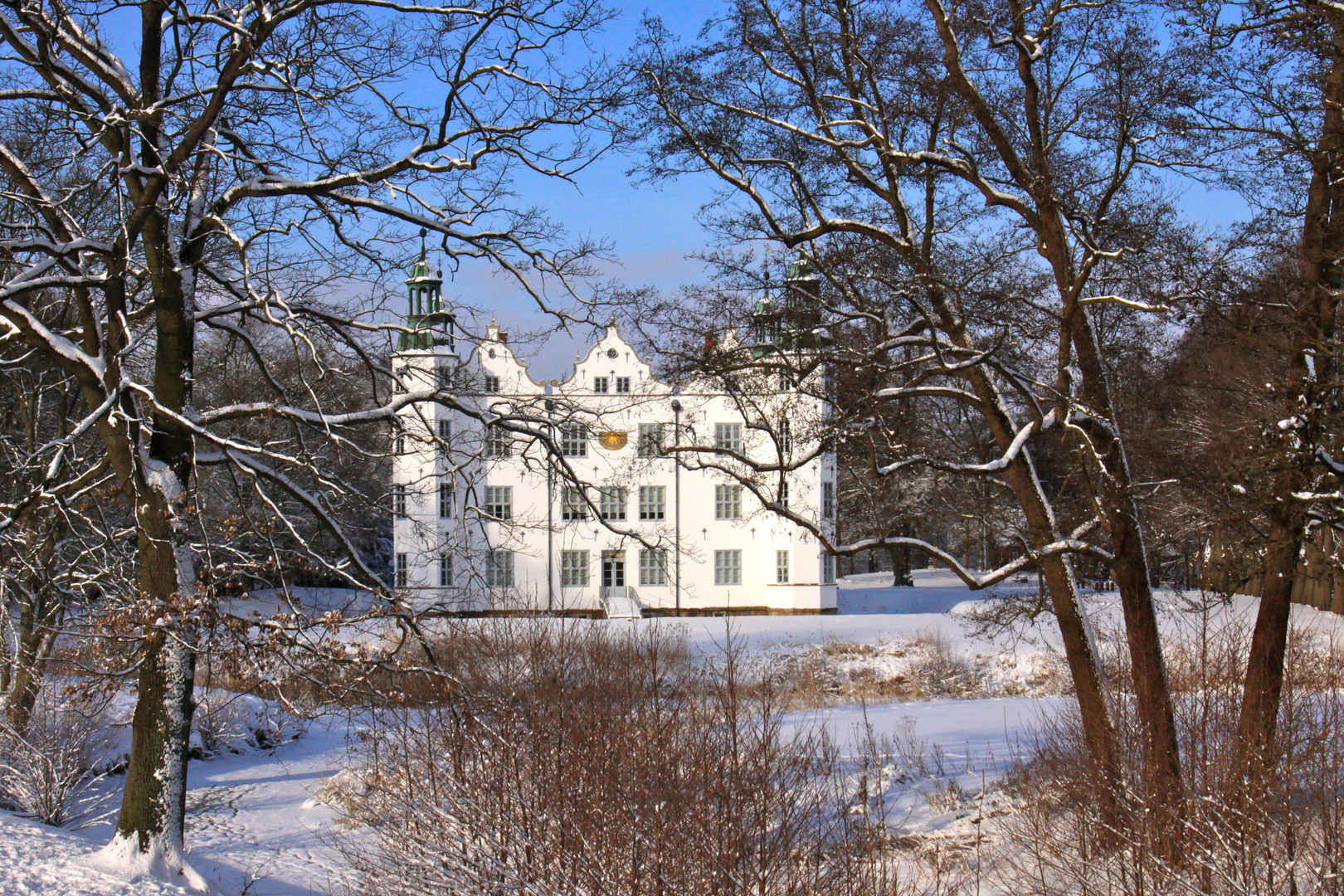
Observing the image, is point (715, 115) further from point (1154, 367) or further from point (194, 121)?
point (1154, 367)

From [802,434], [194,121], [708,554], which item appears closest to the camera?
[194,121]

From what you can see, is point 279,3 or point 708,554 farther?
point 708,554

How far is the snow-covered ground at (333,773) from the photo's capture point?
6992 millimetres

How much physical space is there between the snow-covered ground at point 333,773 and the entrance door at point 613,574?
7.99 m

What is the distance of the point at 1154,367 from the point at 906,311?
2838mm

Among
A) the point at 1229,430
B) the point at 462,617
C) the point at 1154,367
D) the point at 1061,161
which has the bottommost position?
the point at 462,617

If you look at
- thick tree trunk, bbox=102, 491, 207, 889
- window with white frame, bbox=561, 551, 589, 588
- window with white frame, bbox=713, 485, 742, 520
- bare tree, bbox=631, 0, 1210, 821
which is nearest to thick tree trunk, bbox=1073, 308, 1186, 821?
bare tree, bbox=631, 0, 1210, 821

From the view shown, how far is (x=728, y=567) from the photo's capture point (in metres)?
32.8

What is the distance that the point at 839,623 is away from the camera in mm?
26828

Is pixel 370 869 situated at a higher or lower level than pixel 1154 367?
lower

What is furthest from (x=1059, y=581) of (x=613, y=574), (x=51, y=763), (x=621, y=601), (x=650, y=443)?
(x=613, y=574)

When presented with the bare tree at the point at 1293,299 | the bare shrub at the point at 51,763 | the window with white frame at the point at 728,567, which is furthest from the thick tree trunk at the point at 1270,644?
the window with white frame at the point at 728,567

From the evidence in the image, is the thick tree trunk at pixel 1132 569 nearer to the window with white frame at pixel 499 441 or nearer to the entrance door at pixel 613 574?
the window with white frame at pixel 499 441

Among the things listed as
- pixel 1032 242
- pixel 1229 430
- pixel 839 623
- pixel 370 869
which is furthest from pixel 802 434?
pixel 839 623
